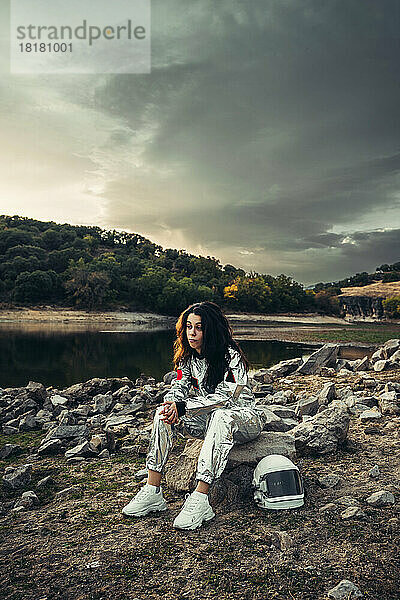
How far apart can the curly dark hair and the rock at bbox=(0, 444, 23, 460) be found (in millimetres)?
3351

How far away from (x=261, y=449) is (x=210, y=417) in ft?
2.12

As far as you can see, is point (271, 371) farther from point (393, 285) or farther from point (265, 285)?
point (393, 285)

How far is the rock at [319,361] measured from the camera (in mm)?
13664

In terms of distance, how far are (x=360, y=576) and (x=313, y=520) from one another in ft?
2.54

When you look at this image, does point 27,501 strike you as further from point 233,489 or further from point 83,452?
point 233,489

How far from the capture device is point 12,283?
66.2 meters

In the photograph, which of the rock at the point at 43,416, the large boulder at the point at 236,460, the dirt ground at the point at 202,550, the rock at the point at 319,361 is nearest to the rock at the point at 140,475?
the dirt ground at the point at 202,550

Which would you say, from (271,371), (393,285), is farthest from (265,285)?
(271,371)

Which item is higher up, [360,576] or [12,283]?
[12,283]

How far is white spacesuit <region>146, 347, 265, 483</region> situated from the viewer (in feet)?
12.1

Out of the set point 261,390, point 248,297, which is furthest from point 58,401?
point 248,297

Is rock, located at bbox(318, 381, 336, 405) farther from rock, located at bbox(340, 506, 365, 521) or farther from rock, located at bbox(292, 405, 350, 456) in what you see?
rock, located at bbox(340, 506, 365, 521)

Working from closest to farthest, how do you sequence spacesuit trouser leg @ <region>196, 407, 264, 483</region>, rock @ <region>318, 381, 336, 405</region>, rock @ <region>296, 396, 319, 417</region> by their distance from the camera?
spacesuit trouser leg @ <region>196, 407, 264, 483</region> → rock @ <region>296, 396, 319, 417</region> → rock @ <region>318, 381, 336, 405</region>

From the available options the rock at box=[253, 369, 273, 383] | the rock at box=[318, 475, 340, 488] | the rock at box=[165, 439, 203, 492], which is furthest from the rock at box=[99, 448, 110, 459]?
the rock at box=[253, 369, 273, 383]
